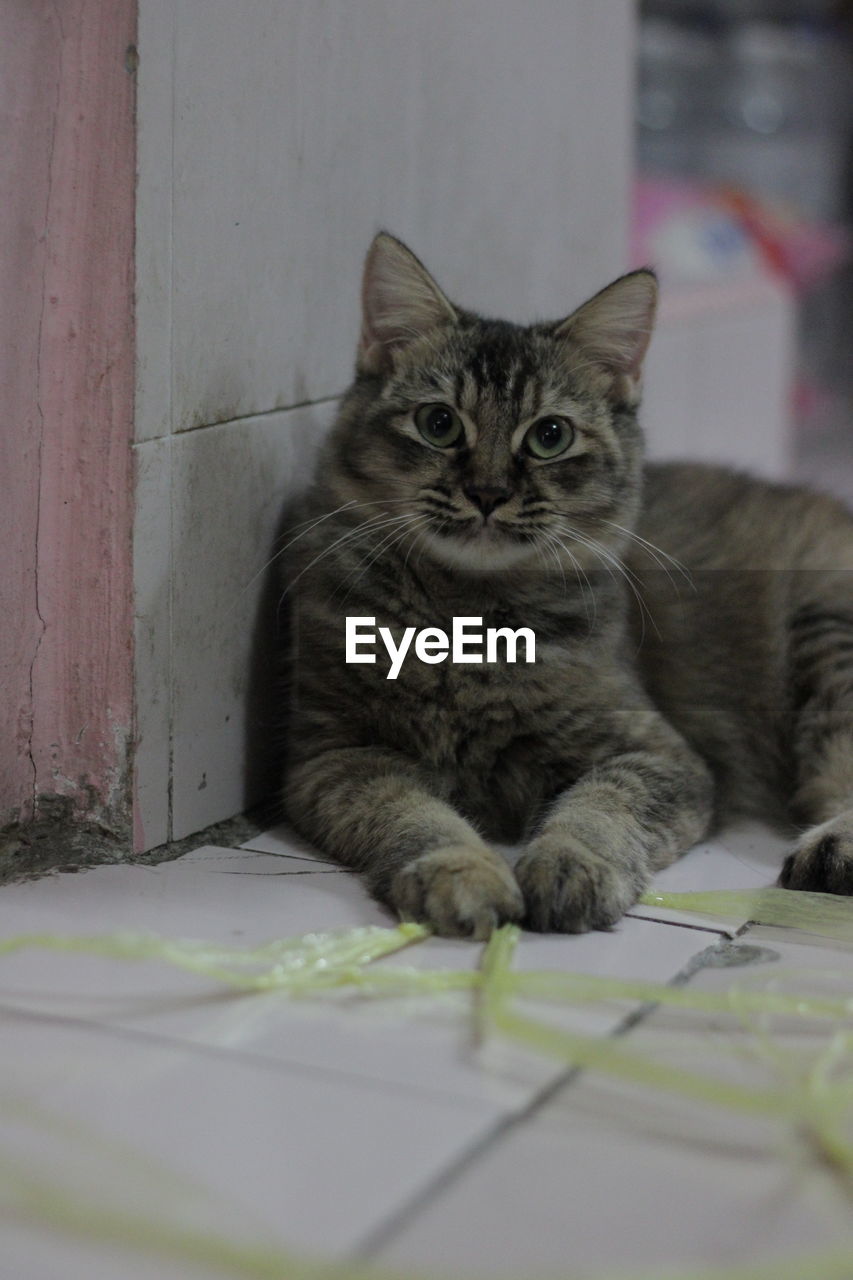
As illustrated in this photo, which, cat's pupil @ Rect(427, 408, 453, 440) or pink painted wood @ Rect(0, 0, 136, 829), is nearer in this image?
pink painted wood @ Rect(0, 0, 136, 829)

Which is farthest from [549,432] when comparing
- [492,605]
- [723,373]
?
[723,373]

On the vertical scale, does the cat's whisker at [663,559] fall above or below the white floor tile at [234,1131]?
above

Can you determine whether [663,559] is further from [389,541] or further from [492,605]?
[389,541]

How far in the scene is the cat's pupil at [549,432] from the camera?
7.17 ft

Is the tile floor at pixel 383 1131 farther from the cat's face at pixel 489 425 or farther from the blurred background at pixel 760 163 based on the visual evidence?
the blurred background at pixel 760 163

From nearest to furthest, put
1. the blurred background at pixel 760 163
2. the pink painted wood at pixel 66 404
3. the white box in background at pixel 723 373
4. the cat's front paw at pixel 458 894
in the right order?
1. the cat's front paw at pixel 458 894
2. the pink painted wood at pixel 66 404
3. the white box in background at pixel 723 373
4. the blurred background at pixel 760 163

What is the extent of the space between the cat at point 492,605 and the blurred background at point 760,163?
271 cm

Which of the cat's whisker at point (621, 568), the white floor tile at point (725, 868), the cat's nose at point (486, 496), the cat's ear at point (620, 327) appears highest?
the cat's ear at point (620, 327)

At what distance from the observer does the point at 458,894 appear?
1.81 m

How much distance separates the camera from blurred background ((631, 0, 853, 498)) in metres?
5.16

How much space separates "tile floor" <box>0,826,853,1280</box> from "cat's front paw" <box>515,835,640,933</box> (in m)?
0.03

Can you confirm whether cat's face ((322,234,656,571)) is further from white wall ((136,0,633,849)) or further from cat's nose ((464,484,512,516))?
white wall ((136,0,633,849))

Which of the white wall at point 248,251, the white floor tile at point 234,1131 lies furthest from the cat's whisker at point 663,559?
the white floor tile at point 234,1131

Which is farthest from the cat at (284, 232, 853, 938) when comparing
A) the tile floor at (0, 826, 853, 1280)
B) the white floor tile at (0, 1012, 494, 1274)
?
the white floor tile at (0, 1012, 494, 1274)
